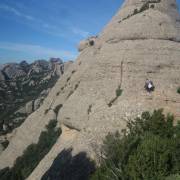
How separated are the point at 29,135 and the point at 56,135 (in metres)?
10.3

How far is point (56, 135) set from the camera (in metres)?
50.1

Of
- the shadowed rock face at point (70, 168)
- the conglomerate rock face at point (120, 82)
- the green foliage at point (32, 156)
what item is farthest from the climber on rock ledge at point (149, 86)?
the green foliage at point (32, 156)

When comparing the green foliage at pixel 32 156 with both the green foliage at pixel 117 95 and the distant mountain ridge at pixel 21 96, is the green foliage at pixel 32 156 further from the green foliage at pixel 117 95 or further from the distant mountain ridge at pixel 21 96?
the distant mountain ridge at pixel 21 96

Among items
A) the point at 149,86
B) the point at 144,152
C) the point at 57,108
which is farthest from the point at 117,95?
the point at 144,152

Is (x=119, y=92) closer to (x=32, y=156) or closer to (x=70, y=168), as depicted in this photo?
(x=70, y=168)

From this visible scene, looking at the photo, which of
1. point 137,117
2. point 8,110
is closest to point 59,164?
point 137,117

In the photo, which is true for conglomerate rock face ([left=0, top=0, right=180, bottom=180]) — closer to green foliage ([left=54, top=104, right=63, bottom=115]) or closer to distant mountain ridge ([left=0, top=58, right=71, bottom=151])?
green foliage ([left=54, top=104, right=63, bottom=115])

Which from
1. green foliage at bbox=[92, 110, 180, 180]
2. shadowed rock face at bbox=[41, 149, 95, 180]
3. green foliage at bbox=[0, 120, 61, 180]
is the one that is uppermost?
green foliage at bbox=[92, 110, 180, 180]

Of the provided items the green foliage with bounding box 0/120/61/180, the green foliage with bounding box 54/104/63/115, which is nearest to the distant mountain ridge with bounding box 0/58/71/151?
the green foliage with bounding box 0/120/61/180

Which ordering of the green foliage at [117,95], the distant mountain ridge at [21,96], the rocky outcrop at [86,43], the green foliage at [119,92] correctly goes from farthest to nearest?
1. the distant mountain ridge at [21,96]
2. the rocky outcrop at [86,43]
3. the green foliage at [119,92]
4. the green foliage at [117,95]

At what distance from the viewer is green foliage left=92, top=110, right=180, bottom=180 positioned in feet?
83.0

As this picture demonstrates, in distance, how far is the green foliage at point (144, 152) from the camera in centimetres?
2531

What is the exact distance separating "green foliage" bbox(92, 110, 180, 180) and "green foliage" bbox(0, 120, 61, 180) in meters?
19.7

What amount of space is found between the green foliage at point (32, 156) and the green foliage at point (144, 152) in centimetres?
1966
